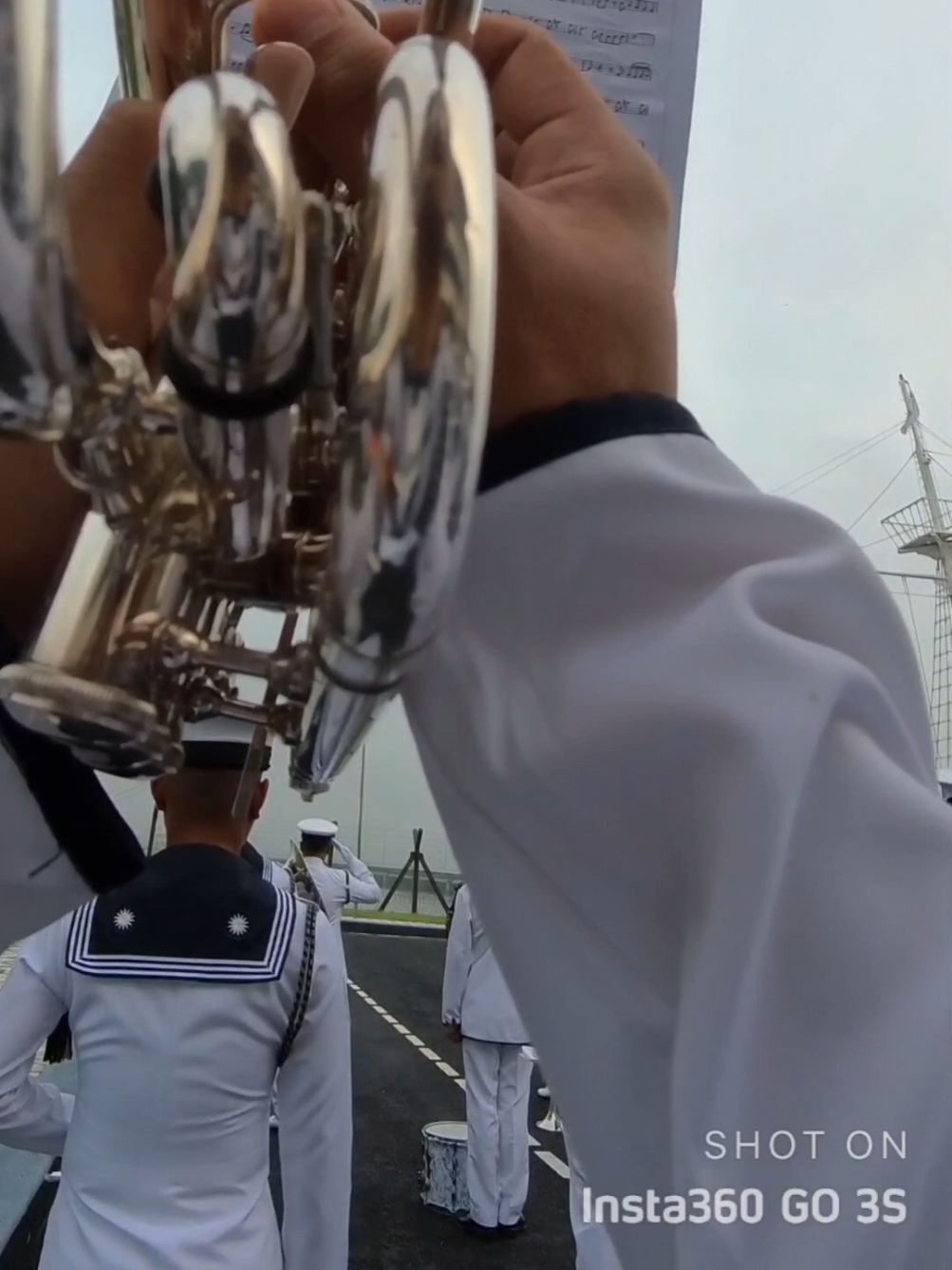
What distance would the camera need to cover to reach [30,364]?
0.22 meters

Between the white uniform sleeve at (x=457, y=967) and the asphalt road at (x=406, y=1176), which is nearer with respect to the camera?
the asphalt road at (x=406, y=1176)

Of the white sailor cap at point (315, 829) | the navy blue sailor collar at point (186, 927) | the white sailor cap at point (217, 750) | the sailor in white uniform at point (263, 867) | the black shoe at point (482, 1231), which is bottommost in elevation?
the black shoe at point (482, 1231)

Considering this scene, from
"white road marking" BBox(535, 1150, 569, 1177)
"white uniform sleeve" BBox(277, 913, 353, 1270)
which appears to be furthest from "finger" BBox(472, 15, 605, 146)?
"white road marking" BBox(535, 1150, 569, 1177)

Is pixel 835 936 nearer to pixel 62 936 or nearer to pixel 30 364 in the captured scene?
pixel 30 364

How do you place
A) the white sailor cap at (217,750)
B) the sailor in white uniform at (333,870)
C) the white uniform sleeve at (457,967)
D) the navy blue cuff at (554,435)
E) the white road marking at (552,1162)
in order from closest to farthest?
the navy blue cuff at (554,435) → the white sailor cap at (217,750) → the white uniform sleeve at (457,967) → the sailor in white uniform at (333,870) → the white road marking at (552,1162)

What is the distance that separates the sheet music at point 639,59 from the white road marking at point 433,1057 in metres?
3.93

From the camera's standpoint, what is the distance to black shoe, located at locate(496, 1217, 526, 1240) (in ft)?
11.0

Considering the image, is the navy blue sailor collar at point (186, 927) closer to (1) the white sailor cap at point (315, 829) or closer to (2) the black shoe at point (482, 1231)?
(2) the black shoe at point (482, 1231)

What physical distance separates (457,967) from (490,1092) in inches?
16.5

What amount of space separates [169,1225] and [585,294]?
1.53m

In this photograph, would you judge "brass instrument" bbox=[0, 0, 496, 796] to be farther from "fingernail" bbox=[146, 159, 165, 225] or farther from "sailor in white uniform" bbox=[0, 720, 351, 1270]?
"sailor in white uniform" bbox=[0, 720, 351, 1270]

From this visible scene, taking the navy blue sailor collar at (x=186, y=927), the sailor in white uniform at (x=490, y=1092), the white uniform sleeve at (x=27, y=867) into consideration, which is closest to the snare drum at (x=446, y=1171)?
the sailor in white uniform at (x=490, y=1092)

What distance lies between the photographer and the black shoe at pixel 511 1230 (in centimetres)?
335

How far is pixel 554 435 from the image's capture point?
1.06 feet
